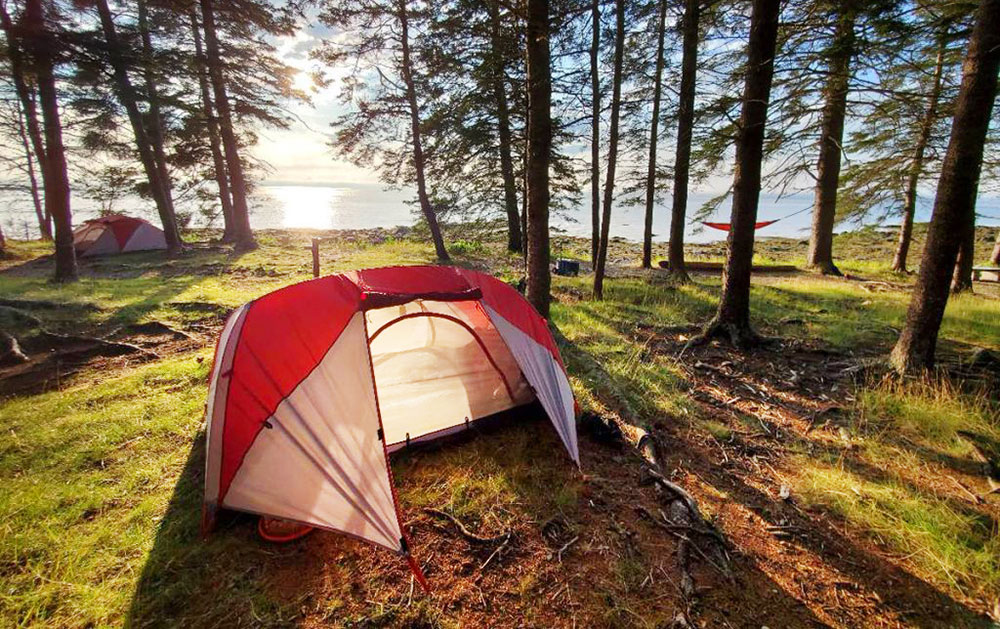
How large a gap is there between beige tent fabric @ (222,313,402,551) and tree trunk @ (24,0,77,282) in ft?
35.8

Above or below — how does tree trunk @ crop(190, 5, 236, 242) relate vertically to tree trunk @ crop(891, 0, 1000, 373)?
above

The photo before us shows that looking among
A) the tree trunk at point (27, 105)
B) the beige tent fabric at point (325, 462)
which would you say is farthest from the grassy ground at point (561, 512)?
the tree trunk at point (27, 105)

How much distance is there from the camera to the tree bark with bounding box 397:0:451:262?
11586mm

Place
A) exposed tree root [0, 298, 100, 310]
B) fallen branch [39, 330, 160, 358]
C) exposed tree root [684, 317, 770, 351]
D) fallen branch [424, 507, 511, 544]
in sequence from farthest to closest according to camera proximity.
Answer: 1. exposed tree root [0, 298, 100, 310]
2. exposed tree root [684, 317, 770, 351]
3. fallen branch [39, 330, 160, 358]
4. fallen branch [424, 507, 511, 544]

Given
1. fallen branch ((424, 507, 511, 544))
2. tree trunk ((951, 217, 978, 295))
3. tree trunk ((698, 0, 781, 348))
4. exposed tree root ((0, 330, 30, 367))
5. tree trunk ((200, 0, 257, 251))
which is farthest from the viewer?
tree trunk ((200, 0, 257, 251))

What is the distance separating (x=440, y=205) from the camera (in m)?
14.0

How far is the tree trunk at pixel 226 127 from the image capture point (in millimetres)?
12883

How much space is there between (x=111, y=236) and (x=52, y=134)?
267 inches

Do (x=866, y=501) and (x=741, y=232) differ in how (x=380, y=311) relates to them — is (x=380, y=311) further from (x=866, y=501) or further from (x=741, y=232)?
(x=741, y=232)

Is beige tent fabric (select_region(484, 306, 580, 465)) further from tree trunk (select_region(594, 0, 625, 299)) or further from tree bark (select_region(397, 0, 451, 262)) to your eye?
tree bark (select_region(397, 0, 451, 262))

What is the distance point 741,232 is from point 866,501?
12.5 feet

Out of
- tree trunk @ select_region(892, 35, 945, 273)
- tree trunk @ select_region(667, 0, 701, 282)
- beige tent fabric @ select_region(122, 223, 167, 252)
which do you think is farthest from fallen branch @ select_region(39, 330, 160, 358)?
tree trunk @ select_region(892, 35, 945, 273)

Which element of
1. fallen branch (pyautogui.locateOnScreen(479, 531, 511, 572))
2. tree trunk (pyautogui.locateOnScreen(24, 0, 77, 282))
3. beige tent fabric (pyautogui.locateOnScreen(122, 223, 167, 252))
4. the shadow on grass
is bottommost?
the shadow on grass

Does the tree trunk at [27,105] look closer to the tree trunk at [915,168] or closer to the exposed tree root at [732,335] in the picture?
the exposed tree root at [732,335]
